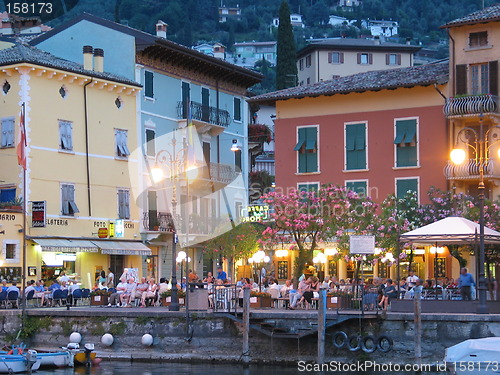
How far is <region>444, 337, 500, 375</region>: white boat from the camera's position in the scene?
97.9 feet

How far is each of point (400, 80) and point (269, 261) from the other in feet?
38.7

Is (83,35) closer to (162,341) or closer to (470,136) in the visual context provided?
(470,136)

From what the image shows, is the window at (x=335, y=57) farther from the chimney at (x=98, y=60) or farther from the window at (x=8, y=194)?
the window at (x=8, y=194)

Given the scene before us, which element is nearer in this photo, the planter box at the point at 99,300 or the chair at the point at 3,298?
the chair at the point at 3,298

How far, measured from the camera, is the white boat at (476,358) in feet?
97.9

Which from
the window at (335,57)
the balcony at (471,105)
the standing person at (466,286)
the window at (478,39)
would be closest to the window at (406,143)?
the balcony at (471,105)

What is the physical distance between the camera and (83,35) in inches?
2313

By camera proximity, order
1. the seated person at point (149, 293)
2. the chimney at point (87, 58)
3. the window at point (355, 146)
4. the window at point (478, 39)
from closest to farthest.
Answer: the seated person at point (149, 293), the window at point (478, 39), the chimney at point (87, 58), the window at point (355, 146)

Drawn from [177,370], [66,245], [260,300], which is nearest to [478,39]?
[260,300]

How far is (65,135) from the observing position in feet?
179

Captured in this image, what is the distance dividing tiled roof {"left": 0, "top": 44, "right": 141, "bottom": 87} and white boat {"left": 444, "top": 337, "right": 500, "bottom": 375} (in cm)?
2811

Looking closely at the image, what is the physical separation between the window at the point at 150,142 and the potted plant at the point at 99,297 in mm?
15527

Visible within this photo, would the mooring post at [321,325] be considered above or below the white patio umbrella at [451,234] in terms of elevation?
below

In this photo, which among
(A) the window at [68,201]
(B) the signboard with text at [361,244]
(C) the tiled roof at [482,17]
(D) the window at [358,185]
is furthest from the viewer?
(D) the window at [358,185]
